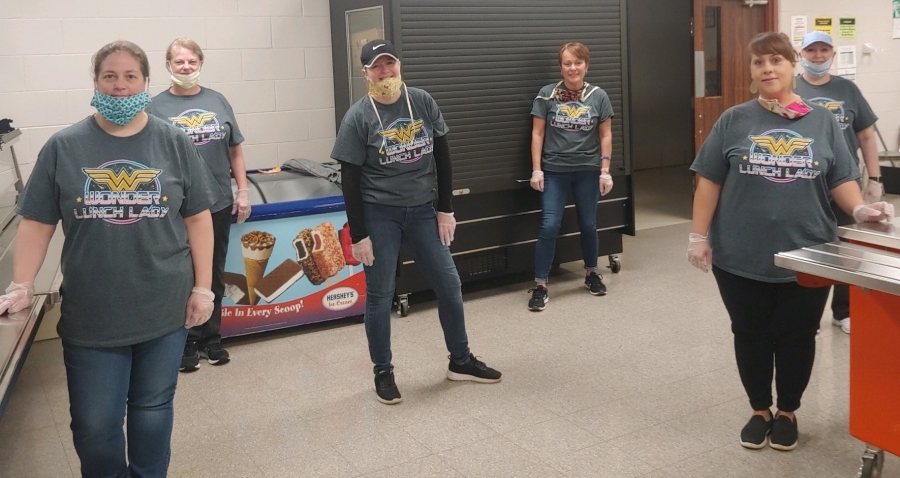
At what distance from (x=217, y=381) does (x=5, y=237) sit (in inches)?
40.8

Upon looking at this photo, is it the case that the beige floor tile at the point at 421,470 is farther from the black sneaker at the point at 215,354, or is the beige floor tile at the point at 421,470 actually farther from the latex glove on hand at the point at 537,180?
the latex glove on hand at the point at 537,180

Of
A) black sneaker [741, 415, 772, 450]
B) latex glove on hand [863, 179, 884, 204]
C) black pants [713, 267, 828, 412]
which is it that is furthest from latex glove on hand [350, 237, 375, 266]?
latex glove on hand [863, 179, 884, 204]

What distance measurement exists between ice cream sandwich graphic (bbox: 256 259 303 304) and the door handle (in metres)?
3.68

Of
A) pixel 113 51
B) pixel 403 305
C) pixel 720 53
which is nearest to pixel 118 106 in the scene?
pixel 113 51

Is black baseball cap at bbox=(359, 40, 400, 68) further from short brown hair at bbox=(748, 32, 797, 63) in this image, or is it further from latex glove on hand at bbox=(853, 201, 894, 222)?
latex glove on hand at bbox=(853, 201, 894, 222)

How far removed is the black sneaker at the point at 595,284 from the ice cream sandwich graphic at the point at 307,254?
1.57 meters

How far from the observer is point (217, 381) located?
11.8ft

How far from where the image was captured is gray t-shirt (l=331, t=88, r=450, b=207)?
3.06 meters

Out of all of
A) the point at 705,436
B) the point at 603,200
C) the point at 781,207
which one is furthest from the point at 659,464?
the point at 603,200

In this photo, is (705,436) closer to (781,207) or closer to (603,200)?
(781,207)

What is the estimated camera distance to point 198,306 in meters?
2.14

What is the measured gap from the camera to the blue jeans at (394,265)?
3115 millimetres

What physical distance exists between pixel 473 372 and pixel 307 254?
3.87 ft

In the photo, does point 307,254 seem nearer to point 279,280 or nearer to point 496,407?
point 279,280
